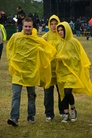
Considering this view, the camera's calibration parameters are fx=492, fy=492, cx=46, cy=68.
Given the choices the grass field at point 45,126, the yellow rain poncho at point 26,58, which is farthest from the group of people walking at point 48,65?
the grass field at point 45,126

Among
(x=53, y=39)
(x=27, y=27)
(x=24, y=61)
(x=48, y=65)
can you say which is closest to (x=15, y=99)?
(x=24, y=61)

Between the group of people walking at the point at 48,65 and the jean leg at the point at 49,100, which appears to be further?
the jean leg at the point at 49,100

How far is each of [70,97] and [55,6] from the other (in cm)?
3682

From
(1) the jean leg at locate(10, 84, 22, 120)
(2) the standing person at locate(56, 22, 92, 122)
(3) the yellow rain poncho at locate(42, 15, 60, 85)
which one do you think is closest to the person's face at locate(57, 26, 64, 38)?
(2) the standing person at locate(56, 22, 92, 122)

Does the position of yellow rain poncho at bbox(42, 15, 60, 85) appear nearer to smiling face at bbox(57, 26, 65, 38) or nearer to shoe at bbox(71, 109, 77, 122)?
smiling face at bbox(57, 26, 65, 38)

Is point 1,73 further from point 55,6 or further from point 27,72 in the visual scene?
point 55,6

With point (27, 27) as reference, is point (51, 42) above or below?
below

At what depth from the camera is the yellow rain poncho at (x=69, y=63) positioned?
25.2ft

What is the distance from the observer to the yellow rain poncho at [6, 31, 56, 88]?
7.47 meters

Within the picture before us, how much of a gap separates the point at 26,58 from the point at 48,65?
1.29 feet

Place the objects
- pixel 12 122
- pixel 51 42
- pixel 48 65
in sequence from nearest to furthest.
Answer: pixel 12 122 → pixel 48 65 → pixel 51 42

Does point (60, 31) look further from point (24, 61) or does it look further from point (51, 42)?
point (24, 61)

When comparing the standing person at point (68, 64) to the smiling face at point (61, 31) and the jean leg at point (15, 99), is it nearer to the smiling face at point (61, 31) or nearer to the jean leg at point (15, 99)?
the smiling face at point (61, 31)

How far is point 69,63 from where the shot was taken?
7.70 m
